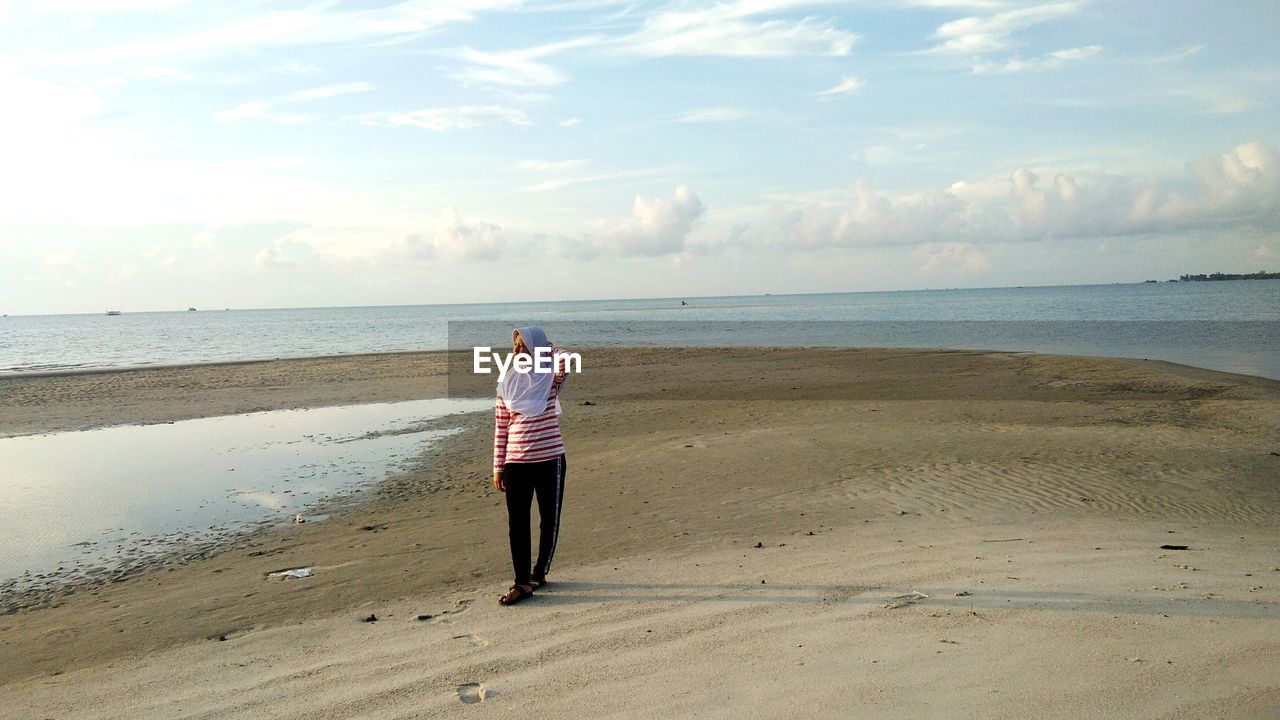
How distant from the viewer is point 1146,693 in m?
4.08

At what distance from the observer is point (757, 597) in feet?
19.5

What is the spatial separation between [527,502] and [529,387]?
0.90m

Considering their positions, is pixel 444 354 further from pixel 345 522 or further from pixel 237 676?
pixel 237 676

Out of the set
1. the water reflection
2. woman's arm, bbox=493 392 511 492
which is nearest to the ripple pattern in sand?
woman's arm, bbox=493 392 511 492

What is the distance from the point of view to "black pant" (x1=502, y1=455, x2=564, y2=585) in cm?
627

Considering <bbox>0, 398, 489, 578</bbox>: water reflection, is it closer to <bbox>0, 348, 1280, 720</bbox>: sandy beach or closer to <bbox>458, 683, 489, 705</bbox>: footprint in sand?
<bbox>0, 348, 1280, 720</bbox>: sandy beach

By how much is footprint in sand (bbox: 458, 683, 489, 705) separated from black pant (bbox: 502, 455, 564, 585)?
1.62m

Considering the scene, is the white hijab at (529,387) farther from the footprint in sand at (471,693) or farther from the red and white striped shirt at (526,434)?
the footprint in sand at (471,693)

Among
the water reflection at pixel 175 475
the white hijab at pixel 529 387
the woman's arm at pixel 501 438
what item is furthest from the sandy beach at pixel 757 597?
the white hijab at pixel 529 387

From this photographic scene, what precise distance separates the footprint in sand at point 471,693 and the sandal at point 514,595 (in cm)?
146

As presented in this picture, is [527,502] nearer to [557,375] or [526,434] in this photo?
[526,434]

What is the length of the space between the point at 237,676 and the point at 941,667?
3939mm

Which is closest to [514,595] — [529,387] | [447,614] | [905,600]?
[447,614]

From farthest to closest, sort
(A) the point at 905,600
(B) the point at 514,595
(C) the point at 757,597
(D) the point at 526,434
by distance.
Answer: (D) the point at 526,434 → (B) the point at 514,595 → (C) the point at 757,597 → (A) the point at 905,600
